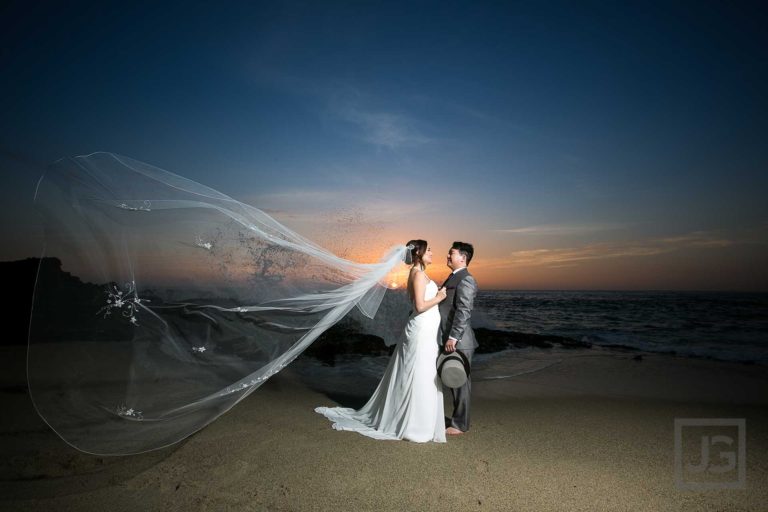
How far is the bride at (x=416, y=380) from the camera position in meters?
4.70

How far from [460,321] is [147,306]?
10.8ft

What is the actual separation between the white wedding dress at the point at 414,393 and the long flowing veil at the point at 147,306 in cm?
112

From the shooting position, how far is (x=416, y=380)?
475cm

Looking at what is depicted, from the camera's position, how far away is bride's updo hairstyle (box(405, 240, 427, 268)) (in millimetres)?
5004

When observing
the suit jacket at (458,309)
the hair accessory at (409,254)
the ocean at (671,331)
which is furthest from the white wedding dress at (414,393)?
the ocean at (671,331)

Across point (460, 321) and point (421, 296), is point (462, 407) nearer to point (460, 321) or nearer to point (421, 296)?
point (460, 321)

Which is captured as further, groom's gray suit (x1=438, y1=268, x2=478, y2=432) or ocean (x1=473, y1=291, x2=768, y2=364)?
ocean (x1=473, y1=291, x2=768, y2=364)

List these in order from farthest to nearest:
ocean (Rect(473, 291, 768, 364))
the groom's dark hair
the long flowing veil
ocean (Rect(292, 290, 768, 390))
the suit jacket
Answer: ocean (Rect(473, 291, 768, 364))
ocean (Rect(292, 290, 768, 390))
the groom's dark hair
the suit jacket
the long flowing veil

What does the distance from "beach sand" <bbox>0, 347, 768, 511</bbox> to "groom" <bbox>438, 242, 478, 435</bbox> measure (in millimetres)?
317

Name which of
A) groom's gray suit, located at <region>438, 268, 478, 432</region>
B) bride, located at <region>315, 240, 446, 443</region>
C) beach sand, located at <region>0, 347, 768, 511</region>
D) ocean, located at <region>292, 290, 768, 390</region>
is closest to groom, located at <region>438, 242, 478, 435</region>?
groom's gray suit, located at <region>438, 268, 478, 432</region>

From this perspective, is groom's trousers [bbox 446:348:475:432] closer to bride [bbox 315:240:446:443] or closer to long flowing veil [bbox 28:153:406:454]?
bride [bbox 315:240:446:443]

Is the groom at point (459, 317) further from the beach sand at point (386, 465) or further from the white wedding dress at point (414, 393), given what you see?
the beach sand at point (386, 465)

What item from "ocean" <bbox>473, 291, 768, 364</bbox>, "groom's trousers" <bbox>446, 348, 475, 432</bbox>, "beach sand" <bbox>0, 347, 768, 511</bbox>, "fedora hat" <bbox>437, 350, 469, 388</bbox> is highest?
"fedora hat" <bbox>437, 350, 469, 388</bbox>

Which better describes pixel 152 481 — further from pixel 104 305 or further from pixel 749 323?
pixel 749 323
